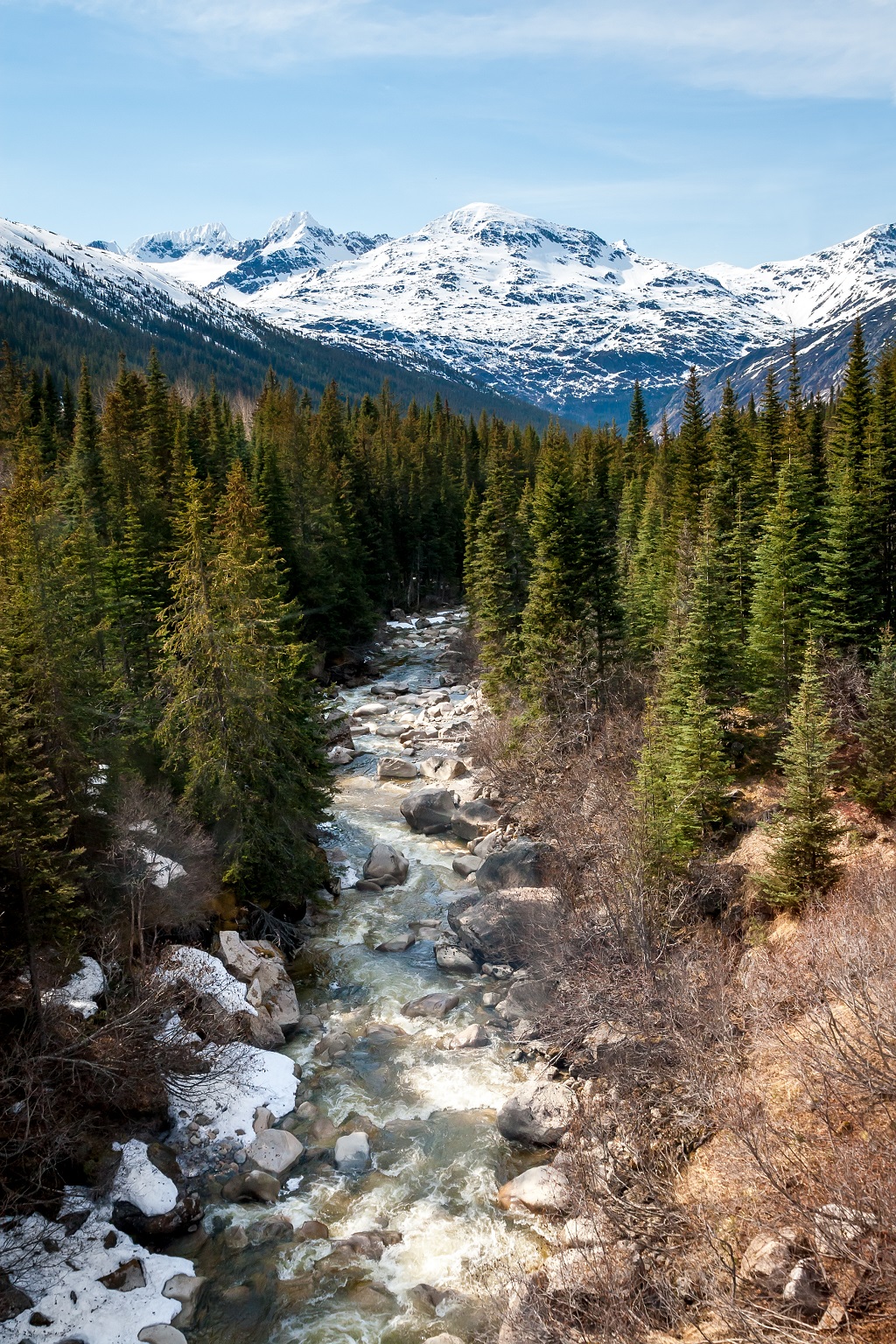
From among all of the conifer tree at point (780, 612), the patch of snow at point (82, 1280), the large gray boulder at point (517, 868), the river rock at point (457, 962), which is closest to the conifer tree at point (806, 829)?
the large gray boulder at point (517, 868)

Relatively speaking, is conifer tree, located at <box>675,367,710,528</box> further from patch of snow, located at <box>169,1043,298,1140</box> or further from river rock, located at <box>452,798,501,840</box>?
patch of snow, located at <box>169,1043,298,1140</box>

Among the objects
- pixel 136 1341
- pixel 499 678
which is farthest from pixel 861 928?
pixel 499 678

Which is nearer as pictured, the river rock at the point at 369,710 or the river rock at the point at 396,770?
the river rock at the point at 396,770

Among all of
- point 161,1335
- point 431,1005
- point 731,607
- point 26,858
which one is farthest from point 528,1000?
point 731,607

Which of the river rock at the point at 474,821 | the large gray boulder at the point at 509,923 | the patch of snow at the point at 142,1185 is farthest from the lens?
the river rock at the point at 474,821

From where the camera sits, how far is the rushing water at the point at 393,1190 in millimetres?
12820

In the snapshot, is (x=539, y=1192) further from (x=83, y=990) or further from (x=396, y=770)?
(x=396, y=770)

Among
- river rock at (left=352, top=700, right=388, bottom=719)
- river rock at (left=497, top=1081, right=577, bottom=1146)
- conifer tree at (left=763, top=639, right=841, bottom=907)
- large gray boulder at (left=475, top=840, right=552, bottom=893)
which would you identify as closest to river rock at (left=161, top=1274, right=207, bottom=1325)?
river rock at (left=497, top=1081, right=577, bottom=1146)

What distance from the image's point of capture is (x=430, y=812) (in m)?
31.7

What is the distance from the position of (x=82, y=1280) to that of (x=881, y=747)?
71.9 ft

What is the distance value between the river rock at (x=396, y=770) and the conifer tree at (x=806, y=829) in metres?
19.4

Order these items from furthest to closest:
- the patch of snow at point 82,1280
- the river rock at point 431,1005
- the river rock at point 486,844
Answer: the river rock at point 486,844 < the river rock at point 431,1005 < the patch of snow at point 82,1280

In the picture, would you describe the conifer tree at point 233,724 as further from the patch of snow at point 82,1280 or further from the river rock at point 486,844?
the patch of snow at point 82,1280

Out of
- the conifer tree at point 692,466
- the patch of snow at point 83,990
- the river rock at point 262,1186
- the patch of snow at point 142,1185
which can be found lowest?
the river rock at point 262,1186
